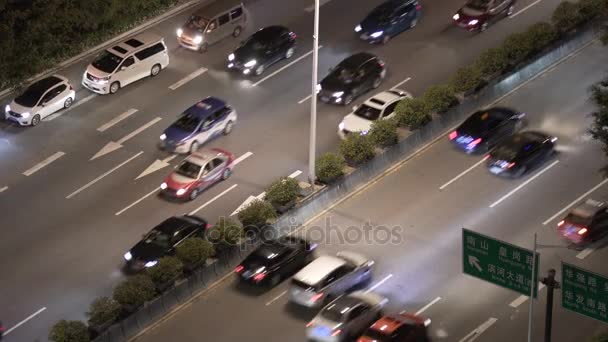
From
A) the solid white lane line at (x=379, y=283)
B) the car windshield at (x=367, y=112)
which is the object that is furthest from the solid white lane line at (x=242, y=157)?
the solid white lane line at (x=379, y=283)

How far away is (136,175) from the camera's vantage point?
53.4m

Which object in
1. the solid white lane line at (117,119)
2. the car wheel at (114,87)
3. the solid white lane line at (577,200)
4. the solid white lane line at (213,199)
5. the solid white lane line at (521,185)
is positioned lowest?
the solid white lane line at (577,200)

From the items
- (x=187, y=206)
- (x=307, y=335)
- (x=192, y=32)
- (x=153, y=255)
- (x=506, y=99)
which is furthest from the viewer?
(x=192, y=32)

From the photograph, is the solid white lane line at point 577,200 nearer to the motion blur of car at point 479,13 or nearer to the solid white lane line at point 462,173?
the solid white lane line at point 462,173

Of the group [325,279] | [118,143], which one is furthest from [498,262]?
[118,143]

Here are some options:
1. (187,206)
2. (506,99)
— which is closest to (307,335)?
(187,206)

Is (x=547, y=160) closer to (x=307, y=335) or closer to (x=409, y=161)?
(x=409, y=161)

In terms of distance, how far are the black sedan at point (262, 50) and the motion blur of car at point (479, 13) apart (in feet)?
27.5

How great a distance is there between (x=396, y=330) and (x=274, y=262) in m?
6.19

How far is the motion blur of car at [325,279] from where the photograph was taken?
150 feet

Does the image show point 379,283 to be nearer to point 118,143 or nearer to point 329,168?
point 329,168

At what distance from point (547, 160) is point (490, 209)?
4.21 metres

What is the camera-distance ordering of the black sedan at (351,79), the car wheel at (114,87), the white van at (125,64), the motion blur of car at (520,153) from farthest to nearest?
the car wheel at (114,87), the white van at (125,64), the black sedan at (351,79), the motion blur of car at (520,153)

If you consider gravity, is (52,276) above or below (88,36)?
below
